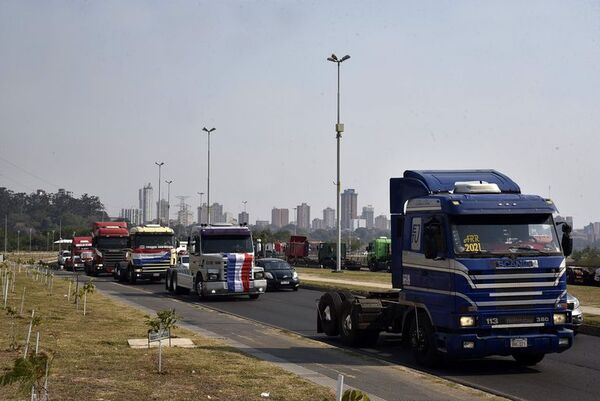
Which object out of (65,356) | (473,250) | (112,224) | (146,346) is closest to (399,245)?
(473,250)

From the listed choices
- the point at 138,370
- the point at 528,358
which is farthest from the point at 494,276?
the point at 138,370

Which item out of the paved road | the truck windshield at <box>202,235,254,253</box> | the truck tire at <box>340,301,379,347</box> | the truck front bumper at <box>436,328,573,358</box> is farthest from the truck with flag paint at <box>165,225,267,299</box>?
the truck front bumper at <box>436,328,573,358</box>

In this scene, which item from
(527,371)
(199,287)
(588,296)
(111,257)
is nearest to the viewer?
(527,371)

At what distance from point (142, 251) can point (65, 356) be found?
1112 inches

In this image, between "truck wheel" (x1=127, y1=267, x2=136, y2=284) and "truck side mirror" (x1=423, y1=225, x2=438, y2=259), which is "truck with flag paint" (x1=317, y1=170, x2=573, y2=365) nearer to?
"truck side mirror" (x1=423, y1=225, x2=438, y2=259)

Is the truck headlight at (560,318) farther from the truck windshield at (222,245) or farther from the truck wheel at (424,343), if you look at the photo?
the truck windshield at (222,245)

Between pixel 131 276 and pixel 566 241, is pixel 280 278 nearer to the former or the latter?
pixel 131 276

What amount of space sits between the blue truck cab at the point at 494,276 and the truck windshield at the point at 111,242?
131 ft

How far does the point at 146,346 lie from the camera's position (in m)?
14.9

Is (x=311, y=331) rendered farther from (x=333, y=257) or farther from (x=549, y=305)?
(x=333, y=257)

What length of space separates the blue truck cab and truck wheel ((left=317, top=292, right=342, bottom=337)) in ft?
13.5

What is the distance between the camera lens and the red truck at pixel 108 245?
50.7 m

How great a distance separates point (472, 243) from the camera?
500 inches

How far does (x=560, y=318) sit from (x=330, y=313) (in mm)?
6126
